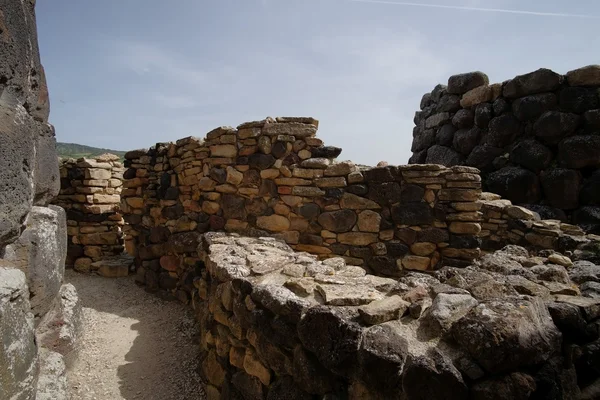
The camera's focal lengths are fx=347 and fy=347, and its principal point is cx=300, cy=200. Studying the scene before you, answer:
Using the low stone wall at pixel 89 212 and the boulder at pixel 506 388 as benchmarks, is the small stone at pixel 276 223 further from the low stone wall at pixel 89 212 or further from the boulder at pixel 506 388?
the low stone wall at pixel 89 212

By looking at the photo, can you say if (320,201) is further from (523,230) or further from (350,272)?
(523,230)

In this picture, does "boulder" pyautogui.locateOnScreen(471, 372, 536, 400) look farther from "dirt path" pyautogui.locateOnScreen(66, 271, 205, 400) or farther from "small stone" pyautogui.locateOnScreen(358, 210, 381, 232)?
"small stone" pyautogui.locateOnScreen(358, 210, 381, 232)

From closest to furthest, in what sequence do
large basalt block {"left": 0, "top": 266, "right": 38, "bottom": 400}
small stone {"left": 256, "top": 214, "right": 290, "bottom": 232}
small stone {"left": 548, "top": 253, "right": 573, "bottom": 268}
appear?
large basalt block {"left": 0, "top": 266, "right": 38, "bottom": 400}
small stone {"left": 548, "top": 253, "right": 573, "bottom": 268}
small stone {"left": 256, "top": 214, "right": 290, "bottom": 232}

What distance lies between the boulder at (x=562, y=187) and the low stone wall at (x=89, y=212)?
8323 mm

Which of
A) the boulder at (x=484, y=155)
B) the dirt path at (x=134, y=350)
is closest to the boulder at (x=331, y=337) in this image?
the dirt path at (x=134, y=350)

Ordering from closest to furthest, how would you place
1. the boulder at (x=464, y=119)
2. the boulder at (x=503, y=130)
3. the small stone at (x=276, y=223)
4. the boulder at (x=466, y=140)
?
1. the small stone at (x=276, y=223)
2. the boulder at (x=503, y=130)
3. the boulder at (x=466, y=140)
4. the boulder at (x=464, y=119)

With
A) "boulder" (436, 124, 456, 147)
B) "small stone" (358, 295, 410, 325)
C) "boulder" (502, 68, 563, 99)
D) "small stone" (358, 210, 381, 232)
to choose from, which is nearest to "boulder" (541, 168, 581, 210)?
"boulder" (502, 68, 563, 99)

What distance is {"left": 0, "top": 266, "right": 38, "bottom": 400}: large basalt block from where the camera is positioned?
0.98 m

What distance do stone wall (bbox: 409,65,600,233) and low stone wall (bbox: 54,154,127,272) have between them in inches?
300

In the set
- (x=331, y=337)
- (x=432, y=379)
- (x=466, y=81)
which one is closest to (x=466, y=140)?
(x=466, y=81)

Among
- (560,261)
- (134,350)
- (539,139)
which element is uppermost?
(539,139)

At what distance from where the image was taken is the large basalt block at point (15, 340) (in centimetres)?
98

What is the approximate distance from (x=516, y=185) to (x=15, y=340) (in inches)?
285

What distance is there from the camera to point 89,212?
278 inches
